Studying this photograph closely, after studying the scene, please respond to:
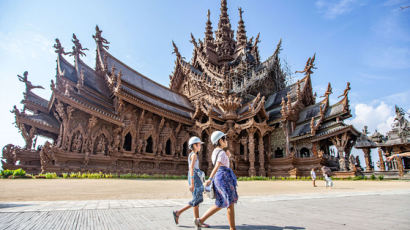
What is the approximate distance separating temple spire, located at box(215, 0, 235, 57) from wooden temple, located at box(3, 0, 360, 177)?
31.7 feet

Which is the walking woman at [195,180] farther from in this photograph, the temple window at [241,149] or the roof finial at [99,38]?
the roof finial at [99,38]

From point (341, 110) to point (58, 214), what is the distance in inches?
650

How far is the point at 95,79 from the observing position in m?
16.1

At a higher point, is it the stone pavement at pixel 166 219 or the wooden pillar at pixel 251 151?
the wooden pillar at pixel 251 151

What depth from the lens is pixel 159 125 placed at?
1619 cm

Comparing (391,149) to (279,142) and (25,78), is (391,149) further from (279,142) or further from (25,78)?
(25,78)

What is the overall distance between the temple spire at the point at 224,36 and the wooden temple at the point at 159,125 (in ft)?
31.7

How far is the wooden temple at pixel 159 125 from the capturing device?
Result: 38.0ft

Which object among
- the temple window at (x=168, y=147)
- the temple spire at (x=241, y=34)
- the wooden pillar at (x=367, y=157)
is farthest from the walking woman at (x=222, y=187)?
the temple spire at (x=241, y=34)

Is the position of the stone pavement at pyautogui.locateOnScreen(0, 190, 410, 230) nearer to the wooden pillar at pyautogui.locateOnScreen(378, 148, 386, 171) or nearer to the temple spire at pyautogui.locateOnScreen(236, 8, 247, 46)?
the wooden pillar at pyautogui.locateOnScreen(378, 148, 386, 171)

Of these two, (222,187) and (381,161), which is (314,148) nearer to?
(381,161)

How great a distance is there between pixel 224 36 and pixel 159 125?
20.6 m

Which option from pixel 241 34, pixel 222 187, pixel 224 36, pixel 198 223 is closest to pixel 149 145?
pixel 198 223

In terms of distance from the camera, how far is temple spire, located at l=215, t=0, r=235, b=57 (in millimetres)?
30112
